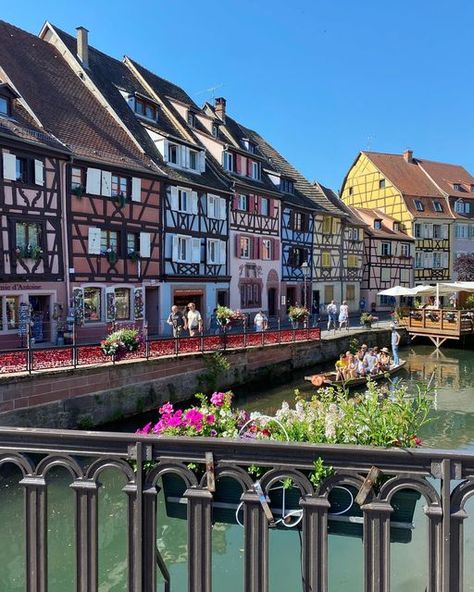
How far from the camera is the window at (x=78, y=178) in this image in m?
19.6

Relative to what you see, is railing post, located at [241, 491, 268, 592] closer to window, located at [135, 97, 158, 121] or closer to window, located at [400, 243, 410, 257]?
window, located at [135, 97, 158, 121]

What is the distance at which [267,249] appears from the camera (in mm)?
31875

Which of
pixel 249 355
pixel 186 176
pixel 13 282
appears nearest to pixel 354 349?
pixel 249 355

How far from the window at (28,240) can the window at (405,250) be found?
33.5 meters

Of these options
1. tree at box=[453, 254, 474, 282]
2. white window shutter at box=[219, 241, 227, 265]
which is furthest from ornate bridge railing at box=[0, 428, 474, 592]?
tree at box=[453, 254, 474, 282]

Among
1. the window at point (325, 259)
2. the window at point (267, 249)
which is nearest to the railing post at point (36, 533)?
the window at point (267, 249)

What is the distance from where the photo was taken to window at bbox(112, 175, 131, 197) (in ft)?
69.7

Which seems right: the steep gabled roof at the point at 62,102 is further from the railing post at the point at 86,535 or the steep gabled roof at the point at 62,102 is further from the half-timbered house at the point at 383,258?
the half-timbered house at the point at 383,258

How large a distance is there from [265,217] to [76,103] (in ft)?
42.3

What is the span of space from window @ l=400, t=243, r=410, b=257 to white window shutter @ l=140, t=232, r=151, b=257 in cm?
2818

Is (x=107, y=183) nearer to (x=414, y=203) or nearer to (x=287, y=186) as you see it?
(x=287, y=186)

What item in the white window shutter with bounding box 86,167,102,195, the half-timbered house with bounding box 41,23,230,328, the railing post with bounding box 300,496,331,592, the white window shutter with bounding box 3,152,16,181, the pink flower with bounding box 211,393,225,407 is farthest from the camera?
the half-timbered house with bounding box 41,23,230,328

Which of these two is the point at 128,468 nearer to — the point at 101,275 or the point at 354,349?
the point at 101,275

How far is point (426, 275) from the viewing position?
4641 centimetres
